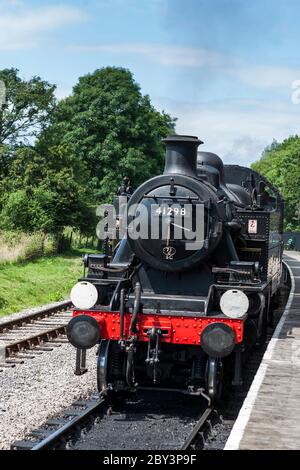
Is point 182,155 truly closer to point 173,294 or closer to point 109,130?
point 173,294

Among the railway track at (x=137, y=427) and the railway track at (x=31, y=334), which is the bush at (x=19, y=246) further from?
the railway track at (x=137, y=427)

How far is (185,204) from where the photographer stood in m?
→ 8.74

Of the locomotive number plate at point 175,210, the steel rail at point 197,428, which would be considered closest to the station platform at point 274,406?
the steel rail at point 197,428

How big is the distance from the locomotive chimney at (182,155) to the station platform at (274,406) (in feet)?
8.06

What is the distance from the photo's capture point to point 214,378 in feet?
27.3

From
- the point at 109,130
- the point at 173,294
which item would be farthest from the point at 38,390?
the point at 109,130

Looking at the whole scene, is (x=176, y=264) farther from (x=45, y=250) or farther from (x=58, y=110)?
(x=58, y=110)

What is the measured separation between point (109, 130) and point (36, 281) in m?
17.6

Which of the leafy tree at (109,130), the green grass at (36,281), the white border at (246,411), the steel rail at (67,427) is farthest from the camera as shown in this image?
the leafy tree at (109,130)

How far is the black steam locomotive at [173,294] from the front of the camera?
27.3 ft

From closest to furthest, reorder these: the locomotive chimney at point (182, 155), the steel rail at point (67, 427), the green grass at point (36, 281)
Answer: the steel rail at point (67, 427)
the locomotive chimney at point (182, 155)
the green grass at point (36, 281)
